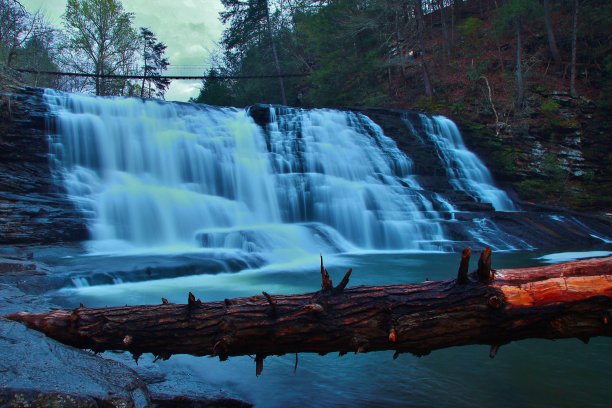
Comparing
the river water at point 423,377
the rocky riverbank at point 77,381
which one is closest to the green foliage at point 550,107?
the river water at point 423,377

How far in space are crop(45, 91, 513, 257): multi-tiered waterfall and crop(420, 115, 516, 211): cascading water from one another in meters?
0.08

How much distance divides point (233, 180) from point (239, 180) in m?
0.20

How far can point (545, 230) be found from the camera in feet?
44.6

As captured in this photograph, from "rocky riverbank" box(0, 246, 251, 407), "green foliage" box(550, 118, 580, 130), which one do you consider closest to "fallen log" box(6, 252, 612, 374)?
"rocky riverbank" box(0, 246, 251, 407)

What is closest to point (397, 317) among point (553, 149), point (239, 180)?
point (239, 180)

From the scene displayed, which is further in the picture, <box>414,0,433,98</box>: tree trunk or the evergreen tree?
the evergreen tree

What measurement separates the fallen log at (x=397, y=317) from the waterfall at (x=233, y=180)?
794 centimetres

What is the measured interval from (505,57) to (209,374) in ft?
83.8

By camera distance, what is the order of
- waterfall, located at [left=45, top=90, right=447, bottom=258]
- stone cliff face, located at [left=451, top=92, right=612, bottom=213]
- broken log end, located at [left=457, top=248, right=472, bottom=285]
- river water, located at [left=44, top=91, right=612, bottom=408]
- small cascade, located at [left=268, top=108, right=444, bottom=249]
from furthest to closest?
stone cliff face, located at [left=451, top=92, right=612, bottom=213] < small cascade, located at [left=268, top=108, right=444, bottom=249] < waterfall, located at [left=45, top=90, right=447, bottom=258] < river water, located at [left=44, top=91, right=612, bottom=408] < broken log end, located at [left=457, top=248, right=472, bottom=285]

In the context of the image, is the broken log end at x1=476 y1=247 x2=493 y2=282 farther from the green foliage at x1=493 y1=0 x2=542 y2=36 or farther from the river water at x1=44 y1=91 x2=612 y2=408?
the green foliage at x1=493 y1=0 x2=542 y2=36

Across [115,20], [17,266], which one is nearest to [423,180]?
[17,266]

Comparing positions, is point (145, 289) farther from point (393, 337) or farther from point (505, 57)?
point (505, 57)

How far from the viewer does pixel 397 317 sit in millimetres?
2963

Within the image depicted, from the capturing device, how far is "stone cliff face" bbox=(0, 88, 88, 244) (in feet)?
35.0
